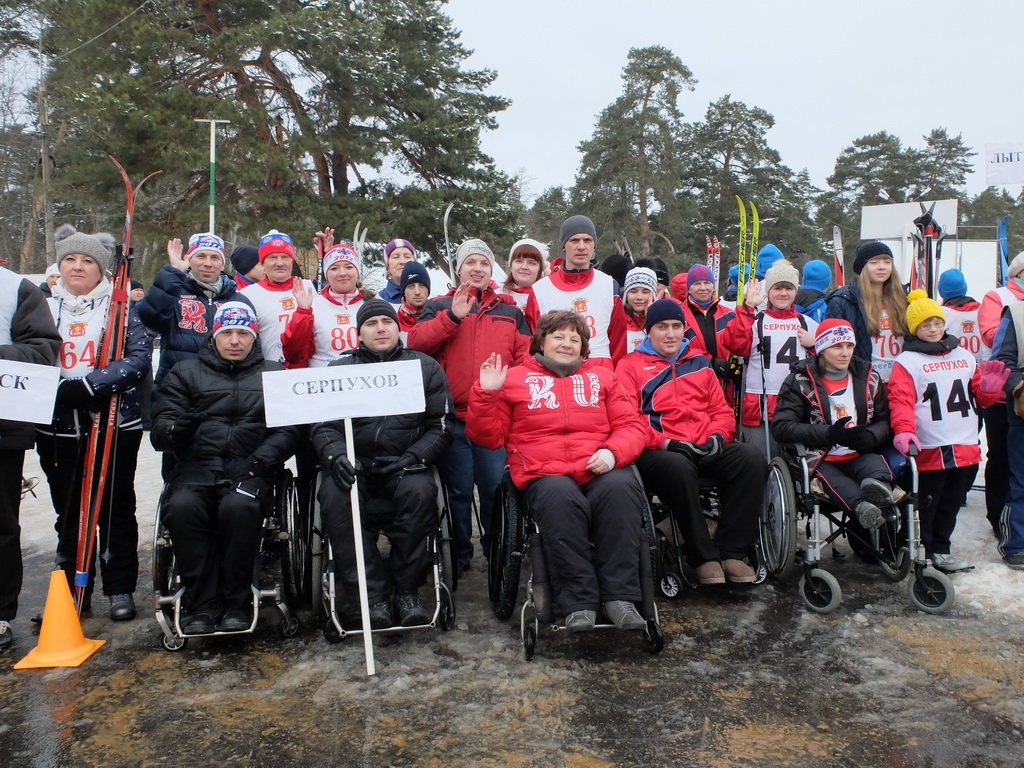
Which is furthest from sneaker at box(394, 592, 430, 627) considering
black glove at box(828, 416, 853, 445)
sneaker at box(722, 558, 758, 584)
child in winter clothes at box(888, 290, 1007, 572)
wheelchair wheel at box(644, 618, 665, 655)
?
child in winter clothes at box(888, 290, 1007, 572)

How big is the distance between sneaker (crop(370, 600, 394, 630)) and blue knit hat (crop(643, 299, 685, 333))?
2.04m

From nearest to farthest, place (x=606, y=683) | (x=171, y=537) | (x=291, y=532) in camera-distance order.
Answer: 1. (x=606, y=683)
2. (x=171, y=537)
3. (x=291, y=532)

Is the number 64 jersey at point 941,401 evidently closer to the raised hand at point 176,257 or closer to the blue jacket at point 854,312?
the blue jacket at point 854,312

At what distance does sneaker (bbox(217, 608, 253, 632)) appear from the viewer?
3.33m

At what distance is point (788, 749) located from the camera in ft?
8.00

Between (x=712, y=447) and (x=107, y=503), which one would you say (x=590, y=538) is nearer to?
(x=712, y=447)

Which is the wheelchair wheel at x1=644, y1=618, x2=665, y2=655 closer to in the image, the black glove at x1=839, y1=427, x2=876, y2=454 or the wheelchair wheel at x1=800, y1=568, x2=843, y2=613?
the wheelchair wheel at x1=800, y1=568, x2=843, y2=613

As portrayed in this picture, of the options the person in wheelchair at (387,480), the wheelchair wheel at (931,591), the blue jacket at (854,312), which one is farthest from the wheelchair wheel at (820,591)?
the person in wheelchair at (387,480)

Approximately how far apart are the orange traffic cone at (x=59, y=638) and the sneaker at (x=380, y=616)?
1.26m

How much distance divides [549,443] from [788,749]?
156 cm

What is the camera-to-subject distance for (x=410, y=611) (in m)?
3.35

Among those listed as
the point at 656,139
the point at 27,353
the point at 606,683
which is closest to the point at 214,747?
the point at 606,683

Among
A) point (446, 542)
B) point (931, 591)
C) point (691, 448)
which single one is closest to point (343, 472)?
point (446, 542)

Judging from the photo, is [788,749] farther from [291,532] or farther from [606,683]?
[291,532]
